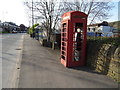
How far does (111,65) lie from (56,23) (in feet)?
35.3

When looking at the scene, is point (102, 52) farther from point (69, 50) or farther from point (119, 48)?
point (69, 50)

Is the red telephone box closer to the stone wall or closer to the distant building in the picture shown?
the stone wall

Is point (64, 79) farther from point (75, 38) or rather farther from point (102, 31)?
point (102, 31)

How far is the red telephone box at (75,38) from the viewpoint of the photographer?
5.99 meters

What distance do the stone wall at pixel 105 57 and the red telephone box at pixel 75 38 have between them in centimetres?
40

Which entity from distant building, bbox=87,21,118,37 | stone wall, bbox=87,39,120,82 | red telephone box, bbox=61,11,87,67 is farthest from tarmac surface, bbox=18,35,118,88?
distant building, bbox=87,21,118,37

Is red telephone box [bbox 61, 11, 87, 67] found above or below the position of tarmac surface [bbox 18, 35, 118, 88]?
above

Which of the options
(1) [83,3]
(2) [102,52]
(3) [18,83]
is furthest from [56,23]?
(3) [18,83]

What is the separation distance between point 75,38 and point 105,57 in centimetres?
185

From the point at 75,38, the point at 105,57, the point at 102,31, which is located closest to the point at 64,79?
the point at 105,57

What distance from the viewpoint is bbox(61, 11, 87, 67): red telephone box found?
599 cm

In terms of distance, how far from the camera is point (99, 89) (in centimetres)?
396

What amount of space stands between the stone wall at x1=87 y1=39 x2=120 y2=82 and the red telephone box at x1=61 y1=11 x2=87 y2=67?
15.8 inches

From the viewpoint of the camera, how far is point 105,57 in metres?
5.19
